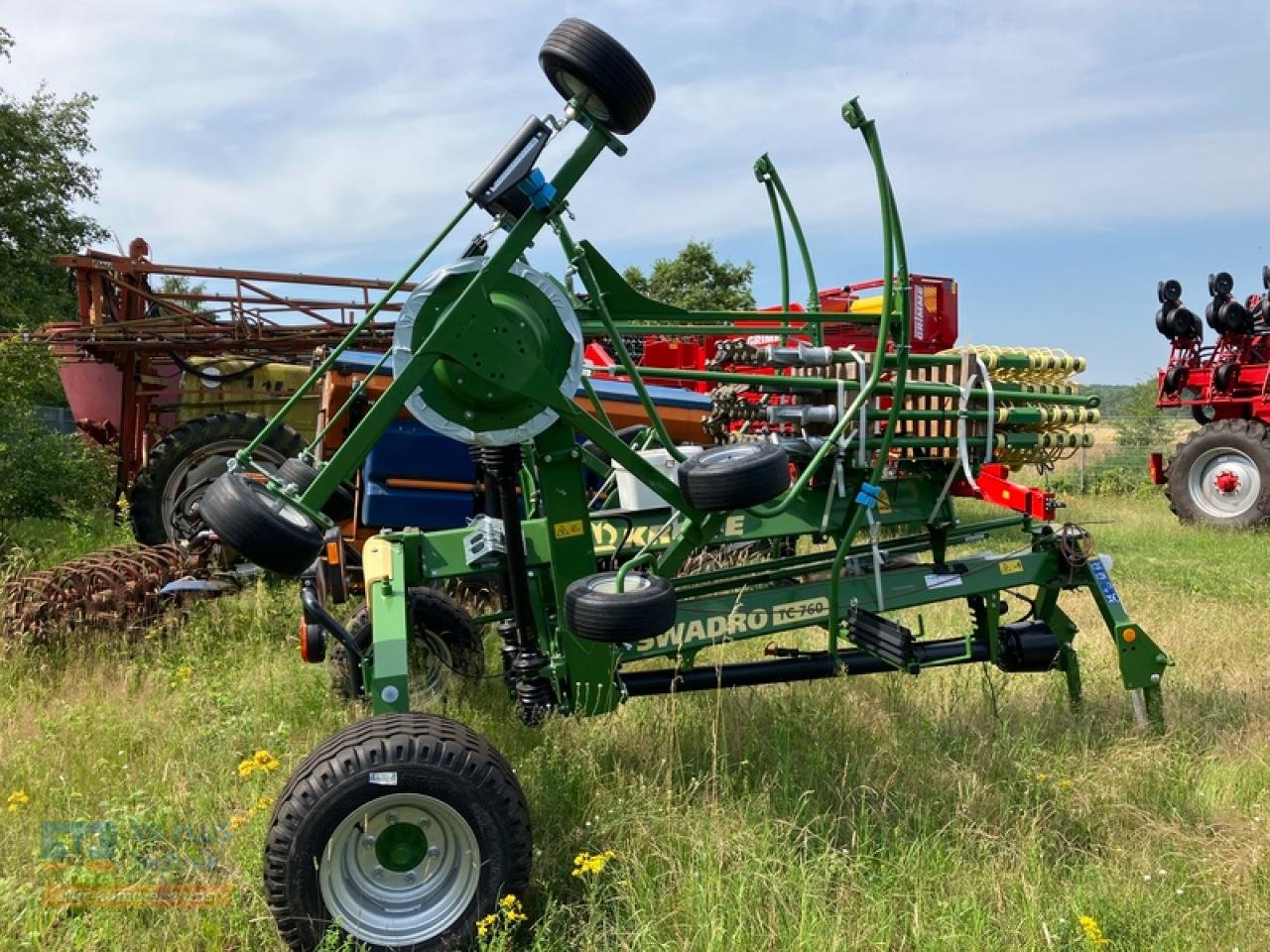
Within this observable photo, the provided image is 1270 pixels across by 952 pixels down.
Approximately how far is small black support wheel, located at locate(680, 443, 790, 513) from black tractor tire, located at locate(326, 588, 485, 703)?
201 centimetres

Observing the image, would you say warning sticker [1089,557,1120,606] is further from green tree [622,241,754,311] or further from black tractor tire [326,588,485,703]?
green tree [622,241,754,311]

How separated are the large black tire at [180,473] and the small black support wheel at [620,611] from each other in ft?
18.3

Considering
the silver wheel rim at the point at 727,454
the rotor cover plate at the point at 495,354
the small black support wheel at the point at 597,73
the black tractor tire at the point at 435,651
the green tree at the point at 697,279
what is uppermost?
the green tree at the point at 697,279

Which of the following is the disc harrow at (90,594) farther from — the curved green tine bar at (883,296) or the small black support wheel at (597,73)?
the small black support wheel at (597,73)

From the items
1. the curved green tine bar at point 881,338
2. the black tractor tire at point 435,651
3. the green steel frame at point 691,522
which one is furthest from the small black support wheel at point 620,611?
the black tractor tire at point 435,651

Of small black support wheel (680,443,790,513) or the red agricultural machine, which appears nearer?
small black support wheel (680,443,790,513)

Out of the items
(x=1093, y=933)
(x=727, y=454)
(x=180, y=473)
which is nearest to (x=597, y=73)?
(x=727, y=454)

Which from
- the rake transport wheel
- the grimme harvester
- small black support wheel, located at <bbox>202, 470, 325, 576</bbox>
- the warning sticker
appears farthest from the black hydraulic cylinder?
small black support wheel, located at <bbox>202, 470, 325, 576</bbox>

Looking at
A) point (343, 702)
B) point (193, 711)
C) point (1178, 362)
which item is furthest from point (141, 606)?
point (1178, 362)

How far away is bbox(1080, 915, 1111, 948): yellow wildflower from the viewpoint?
272 cm

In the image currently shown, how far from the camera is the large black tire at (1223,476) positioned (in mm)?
11656

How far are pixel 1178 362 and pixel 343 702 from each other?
12147mm

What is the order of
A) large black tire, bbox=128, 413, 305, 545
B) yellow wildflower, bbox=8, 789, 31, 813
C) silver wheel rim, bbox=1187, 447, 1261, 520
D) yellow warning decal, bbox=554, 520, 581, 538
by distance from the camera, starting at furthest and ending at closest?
silver wheel rim, bbox=1187, 447, 1261, 520 < large black tire, bbox=128, 413, 305, 545 < yellow warning decal, bbox=554, 520, 581, 538 < yellow wildflower, bbox=8, 789, 31, 813

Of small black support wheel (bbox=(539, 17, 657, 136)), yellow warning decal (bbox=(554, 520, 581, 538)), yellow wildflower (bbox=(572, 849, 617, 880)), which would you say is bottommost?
yellow wildflower (bbox=(572, 849, 617, 880))
